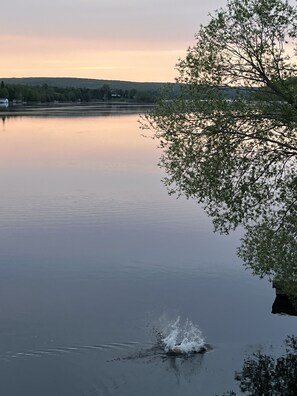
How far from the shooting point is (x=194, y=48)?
15992 mm

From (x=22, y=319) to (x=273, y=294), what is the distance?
32.2 feet

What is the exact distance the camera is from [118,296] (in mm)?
21328

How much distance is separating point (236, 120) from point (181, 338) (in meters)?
7.15

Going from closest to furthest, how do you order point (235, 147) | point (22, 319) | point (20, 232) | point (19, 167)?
point (235, 147), point (22, 319), point (20, 232), point (19, 167)

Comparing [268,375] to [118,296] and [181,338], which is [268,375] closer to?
[181,338]

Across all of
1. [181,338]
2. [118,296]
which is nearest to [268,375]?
[181,338]

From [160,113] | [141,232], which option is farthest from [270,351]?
[141,232]

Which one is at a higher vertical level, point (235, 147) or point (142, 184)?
point (235, 147)

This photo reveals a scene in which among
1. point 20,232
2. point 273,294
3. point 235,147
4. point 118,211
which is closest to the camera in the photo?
point 235,147

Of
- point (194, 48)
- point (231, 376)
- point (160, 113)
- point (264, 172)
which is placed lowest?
point (231, 376)

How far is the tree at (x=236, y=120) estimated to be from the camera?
15.3m

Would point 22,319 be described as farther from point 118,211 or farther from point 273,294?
point 118,211

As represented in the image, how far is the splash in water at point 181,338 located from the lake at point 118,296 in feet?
0.38

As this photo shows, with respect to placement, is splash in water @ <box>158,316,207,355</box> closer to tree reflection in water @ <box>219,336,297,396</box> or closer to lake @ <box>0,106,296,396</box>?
lake @ <box>0,106,296,396</box>
